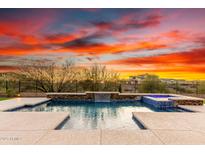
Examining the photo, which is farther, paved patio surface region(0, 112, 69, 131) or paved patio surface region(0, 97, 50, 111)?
paved patio surface region(0, 97, 50, 111)

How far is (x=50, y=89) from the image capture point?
16.7 metres

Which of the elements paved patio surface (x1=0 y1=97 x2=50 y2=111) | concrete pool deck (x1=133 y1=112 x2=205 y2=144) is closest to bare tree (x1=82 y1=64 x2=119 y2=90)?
paved patio surface (x1=0 y1=97 x2=50 y2=111)

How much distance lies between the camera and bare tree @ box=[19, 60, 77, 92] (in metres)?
16.7

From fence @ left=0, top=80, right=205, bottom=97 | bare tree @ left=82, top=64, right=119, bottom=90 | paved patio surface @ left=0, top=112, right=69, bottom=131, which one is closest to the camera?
paved patio surface @ left=0, top=112, right=69, bottom=131

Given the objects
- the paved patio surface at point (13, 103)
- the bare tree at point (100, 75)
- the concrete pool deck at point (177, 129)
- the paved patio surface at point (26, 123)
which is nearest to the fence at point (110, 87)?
the bare tree at point (100, 75)

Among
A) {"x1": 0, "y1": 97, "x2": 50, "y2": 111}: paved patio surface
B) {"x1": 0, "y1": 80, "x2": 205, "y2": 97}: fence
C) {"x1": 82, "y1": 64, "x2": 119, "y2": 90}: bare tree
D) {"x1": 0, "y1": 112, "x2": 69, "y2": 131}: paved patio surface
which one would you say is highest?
{"x1": 82, "y1": 64, "x2": 119, "y2": 90}: bare tree

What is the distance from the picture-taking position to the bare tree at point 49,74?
16703 millimetres

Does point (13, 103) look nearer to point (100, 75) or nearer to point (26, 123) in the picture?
point (26, 123)

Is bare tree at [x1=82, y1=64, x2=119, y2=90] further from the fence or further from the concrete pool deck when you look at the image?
the concrete pool deck

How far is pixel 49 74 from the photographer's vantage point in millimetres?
17000

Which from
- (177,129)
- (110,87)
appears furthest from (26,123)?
(110,87)
